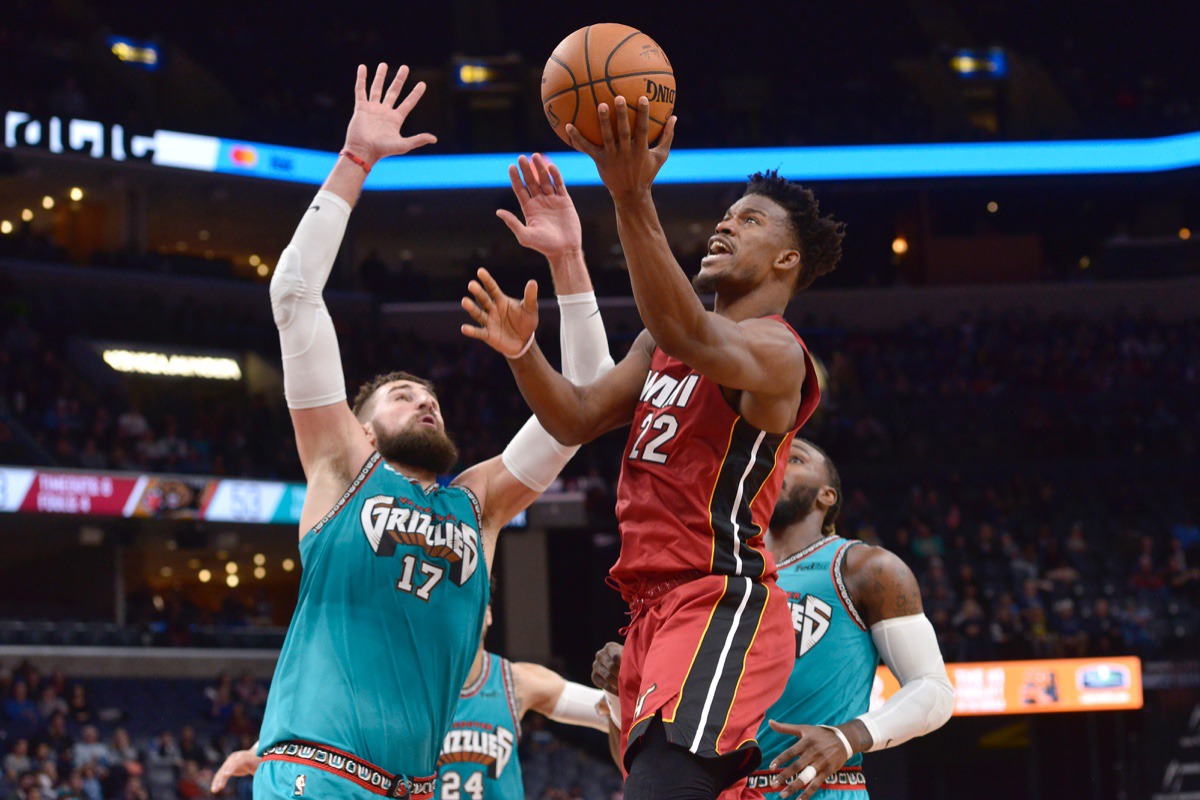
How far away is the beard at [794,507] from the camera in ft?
18.1

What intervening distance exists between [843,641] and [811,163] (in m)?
24.1

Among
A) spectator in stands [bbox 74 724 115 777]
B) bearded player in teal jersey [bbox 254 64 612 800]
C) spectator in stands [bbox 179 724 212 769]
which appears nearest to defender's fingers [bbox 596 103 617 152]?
bearded player in teal jersey [bbox 254 64 612 800]

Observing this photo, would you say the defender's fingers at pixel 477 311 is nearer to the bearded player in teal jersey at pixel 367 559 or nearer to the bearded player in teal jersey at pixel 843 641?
the bearded player in teal jersey at pixel 367 559

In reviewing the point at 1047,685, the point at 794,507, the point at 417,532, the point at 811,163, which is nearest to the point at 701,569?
the point at 417,532

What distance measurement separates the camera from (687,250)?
29.7 metres

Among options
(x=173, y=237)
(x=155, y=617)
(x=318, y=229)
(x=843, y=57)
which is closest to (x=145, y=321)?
(x=173, y=237)

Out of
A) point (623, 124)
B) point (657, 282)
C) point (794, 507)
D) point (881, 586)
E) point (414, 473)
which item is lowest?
point (881, 586)

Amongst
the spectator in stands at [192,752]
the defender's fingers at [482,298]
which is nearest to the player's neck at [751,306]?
the defender's fingers at [482,298]

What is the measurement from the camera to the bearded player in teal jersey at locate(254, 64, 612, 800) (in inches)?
174

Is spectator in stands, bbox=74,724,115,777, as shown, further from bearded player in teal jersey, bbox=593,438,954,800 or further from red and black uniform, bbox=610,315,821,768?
red and black uniform, bbox=610,315,821,768

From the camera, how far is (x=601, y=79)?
380cm

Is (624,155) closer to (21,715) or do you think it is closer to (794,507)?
(794,507)

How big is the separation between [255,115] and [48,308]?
19.6 ft

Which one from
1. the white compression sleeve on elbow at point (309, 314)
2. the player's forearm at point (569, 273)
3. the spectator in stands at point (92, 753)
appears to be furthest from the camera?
the spectator in stands at point (92, 753)
